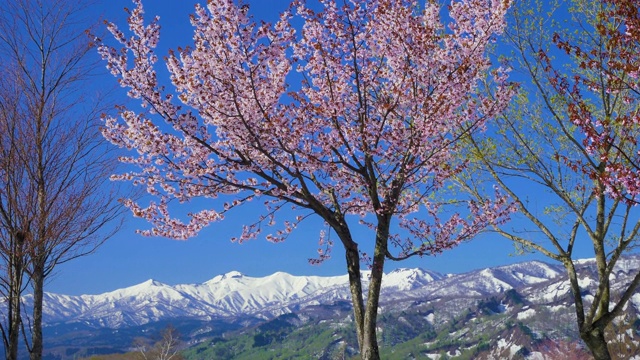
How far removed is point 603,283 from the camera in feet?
43.9

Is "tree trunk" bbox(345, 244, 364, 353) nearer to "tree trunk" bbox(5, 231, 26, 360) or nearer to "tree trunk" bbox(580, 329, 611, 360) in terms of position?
"tree trunk" bbox(580, 329, 611, 360)

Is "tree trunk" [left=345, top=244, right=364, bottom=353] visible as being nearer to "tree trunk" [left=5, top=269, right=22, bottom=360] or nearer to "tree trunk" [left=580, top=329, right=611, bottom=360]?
"tree trunk" [left=580, top=329, right=611, bottom=360]

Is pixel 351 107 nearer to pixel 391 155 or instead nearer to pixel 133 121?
pixel 391 155

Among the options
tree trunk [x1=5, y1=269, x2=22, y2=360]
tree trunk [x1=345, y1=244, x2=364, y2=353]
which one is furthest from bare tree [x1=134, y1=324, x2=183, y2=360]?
tree trunk [x1=345, y1=244, x2=364, y2=353]

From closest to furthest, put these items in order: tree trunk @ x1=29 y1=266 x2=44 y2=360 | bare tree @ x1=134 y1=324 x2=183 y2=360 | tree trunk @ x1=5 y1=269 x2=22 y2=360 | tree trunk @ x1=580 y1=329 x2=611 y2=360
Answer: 1. tree trunk @ x1=5 y1=269 x2=22 y2=360
2. tree trunk @ x1=29 y1=266 x2=44 y2=360
3. tree trunk @ x1=580 y1=329 x2=611 y2=360
4. bare tree @ x1=134 y1=324 x2=183 y2=360

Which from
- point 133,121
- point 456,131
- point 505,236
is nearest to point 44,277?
point 133,121

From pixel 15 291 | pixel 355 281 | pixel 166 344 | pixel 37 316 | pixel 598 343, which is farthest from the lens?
pixel 166 344

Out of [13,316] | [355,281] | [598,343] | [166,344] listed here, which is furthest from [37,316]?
[166,344]

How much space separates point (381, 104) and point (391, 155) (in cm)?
102

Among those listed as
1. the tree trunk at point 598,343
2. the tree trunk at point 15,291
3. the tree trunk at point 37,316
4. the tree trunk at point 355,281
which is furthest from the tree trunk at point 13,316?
the tree trunk at point 598,343

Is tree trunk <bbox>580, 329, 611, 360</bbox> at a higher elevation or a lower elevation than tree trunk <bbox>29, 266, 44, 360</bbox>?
lower

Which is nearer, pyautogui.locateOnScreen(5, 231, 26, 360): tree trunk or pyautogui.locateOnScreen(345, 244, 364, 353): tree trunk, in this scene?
pyautogui.locateOnScreen(5, 231, 26, 360): tree trunk

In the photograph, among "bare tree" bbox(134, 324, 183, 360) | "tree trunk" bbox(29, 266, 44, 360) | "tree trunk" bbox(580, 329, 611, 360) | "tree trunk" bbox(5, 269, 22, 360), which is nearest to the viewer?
"tree trunk" bbox(5, 269, 22, 360)

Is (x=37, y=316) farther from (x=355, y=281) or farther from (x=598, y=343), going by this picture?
(x=598, y=343)
